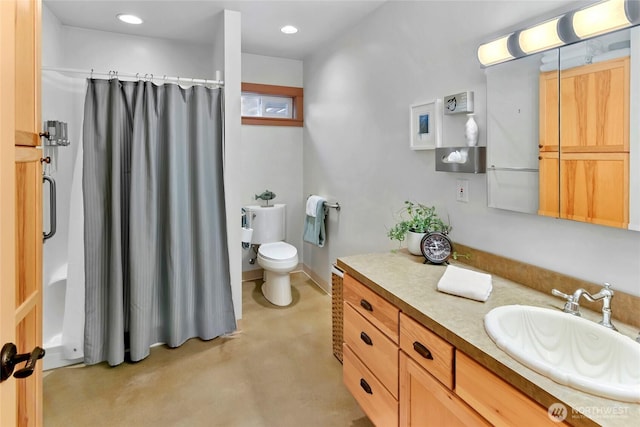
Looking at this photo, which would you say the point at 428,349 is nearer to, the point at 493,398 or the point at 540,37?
the point at 493,398

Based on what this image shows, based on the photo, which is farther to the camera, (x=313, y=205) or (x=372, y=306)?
(x=313, y=205)

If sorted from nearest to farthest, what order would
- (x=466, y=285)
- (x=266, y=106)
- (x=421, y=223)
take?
(x=466, y=285) < (x=421, y=223) < (x=266, y=106)

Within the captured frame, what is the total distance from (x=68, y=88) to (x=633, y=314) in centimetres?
357

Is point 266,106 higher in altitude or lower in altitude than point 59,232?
higher

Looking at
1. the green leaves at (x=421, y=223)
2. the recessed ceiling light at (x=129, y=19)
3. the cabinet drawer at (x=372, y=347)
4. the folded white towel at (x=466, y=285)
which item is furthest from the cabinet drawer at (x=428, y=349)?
the recessed ceiling light at (x=129, y=19)

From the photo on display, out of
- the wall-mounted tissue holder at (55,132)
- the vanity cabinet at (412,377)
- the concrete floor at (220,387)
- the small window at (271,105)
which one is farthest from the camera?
the small window at (271,105)

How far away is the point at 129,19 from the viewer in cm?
288

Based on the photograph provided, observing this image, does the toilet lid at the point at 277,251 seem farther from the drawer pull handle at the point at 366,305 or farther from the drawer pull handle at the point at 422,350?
the drawer pull handle at the point at 422,350

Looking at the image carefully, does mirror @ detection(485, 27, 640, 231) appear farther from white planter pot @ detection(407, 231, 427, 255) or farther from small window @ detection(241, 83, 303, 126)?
small window @ detection(241, 83, 303, 126)

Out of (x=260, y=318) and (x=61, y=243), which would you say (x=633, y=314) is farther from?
(x=61, y=243)

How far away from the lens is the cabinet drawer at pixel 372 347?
4.70 ft

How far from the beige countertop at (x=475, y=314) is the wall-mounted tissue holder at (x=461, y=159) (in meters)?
0.51

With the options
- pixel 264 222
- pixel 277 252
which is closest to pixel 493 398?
pixel 277 252

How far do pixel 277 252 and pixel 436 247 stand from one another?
1.81 m
